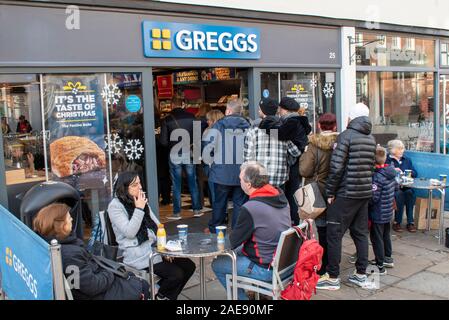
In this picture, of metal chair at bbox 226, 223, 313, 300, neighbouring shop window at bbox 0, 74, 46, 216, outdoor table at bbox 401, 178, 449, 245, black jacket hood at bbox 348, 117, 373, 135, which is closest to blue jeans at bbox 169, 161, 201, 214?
neighbouring shop window at bbox 0, 74, 46, 216

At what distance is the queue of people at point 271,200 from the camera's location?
12.3 feet

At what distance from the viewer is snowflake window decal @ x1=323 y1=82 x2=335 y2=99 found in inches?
321

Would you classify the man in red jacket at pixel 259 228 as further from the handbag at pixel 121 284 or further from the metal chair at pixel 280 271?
the handbag at pixel 121 284

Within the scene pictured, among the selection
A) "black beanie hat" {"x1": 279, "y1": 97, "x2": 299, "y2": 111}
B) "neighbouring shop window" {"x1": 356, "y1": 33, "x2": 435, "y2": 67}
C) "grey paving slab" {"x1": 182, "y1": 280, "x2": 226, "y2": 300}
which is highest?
"neighbouring shop window" {"x1": 356, "y1": 33, "x2": 435, "y2": 67}

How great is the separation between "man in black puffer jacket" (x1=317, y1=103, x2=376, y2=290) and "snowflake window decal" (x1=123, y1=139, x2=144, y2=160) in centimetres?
240

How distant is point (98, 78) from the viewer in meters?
5.62

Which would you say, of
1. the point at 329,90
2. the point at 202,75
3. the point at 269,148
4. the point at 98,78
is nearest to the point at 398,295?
the point at 269,148

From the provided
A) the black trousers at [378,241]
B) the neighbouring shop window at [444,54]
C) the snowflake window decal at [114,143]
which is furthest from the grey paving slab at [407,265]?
the neighbouring shop window at [444,54]

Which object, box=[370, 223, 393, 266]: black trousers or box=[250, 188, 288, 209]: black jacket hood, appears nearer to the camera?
box=[250, 188, 288, 209]: black jacket hood

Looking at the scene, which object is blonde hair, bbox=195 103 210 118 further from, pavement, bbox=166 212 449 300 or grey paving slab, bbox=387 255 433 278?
grey paving slab, bbox=387 255 433 278

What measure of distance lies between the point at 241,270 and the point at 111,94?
2.85 m

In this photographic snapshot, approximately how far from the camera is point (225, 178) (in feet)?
20.0

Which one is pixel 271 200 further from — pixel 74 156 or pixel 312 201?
pixel 74 156

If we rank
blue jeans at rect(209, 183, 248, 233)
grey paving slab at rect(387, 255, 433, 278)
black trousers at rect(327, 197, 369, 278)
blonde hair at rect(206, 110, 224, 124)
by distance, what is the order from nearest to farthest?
black trousers at rect(327, 197, 369, 278), grey paving slab at rect(387, 255, 433, 278), blue jeans at rect(209, 183, 248, 233), blonde hair at rect(206, 110, 224, 124)
